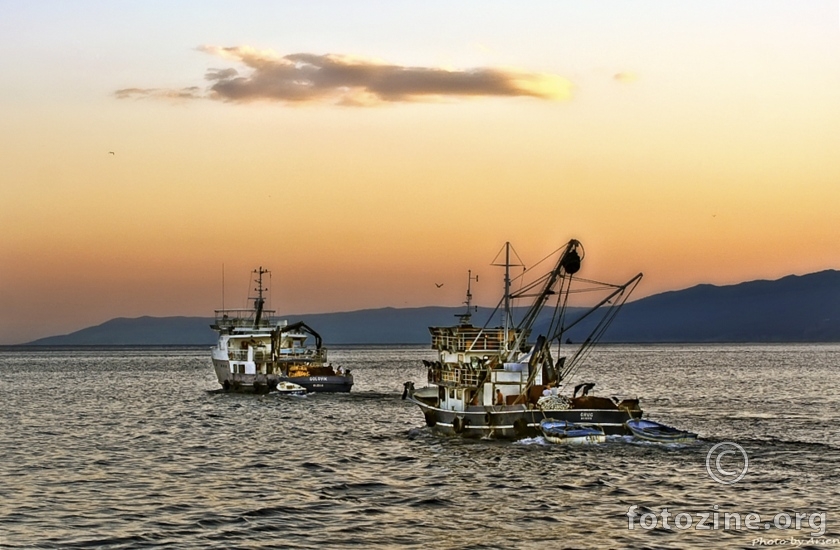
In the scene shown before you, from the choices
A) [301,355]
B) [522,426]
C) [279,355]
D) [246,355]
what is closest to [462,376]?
[522,426]

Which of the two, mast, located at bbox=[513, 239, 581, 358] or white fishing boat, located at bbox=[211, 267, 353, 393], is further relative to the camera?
white fishing boat, located at bbox=[211, 267, 353, 393]

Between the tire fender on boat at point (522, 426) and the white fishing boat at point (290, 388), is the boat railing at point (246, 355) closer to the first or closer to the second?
the white fishing boat at point (290, 388)

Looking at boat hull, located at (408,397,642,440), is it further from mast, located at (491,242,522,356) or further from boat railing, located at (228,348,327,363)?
boat railing, located at (228,348,327,363)

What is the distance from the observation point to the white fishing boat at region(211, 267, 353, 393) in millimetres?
131625

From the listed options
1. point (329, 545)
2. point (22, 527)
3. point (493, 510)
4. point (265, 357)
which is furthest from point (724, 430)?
point (265, 357)

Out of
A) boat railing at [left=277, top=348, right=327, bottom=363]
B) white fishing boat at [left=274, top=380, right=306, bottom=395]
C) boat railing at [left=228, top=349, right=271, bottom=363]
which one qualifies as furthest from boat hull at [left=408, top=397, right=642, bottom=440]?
boat railing at [left=228, top=349, right=271, bottom=363]

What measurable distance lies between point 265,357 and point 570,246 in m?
66.2

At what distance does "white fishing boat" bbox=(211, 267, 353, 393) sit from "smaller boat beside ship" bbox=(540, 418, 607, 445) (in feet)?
206

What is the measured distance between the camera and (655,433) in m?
69.4

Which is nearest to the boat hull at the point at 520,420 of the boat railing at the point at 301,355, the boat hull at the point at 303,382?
the boat hull at the point at 303,382

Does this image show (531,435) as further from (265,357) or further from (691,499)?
(265,357)

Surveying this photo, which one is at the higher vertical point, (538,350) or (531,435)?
(538,350)

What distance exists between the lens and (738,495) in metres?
A: 50.7

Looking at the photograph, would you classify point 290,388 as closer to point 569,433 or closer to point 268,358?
point 268,358
